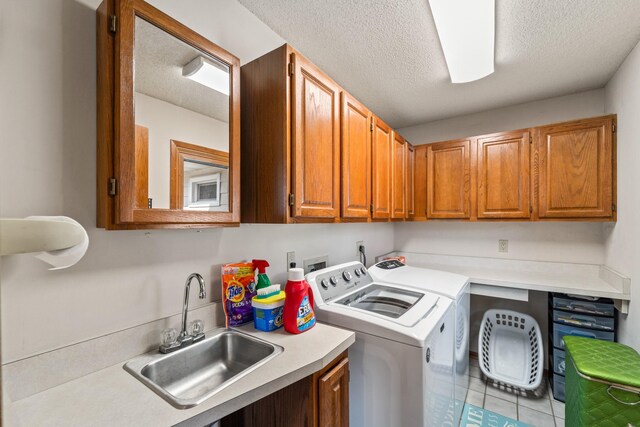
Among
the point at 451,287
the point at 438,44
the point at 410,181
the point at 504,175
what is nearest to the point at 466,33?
the point at 438,44

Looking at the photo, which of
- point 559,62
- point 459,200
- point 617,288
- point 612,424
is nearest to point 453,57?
point 559,62

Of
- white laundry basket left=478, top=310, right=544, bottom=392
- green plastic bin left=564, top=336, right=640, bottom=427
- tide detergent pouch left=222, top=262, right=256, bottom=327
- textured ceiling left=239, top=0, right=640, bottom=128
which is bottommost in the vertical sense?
white laundry basket left=478, top=310, right=544, bottom=392

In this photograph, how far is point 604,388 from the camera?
60.4 inches

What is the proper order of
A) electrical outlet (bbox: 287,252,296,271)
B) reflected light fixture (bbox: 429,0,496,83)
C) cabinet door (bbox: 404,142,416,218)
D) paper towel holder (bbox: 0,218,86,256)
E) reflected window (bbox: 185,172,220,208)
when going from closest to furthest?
paper towel holder (bbox: 0,218,86,256)
reflected window (bbox: 185,172,220,208)
reflected light fixture (bbox: 429,0,496,83)
electrical outlet (bbox: 287,252,296,271)
cabinet door (bbox: 404,142,416,218)

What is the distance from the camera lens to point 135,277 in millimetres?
1172

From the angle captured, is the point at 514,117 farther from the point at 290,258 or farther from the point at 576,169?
the point at 290,258

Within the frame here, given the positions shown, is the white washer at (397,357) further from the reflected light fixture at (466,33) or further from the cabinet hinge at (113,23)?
the reflected light fixture at (466,33)

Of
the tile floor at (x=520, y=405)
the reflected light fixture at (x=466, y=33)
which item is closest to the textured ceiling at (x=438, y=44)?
the reflected light fixture at (x=466, y=33)

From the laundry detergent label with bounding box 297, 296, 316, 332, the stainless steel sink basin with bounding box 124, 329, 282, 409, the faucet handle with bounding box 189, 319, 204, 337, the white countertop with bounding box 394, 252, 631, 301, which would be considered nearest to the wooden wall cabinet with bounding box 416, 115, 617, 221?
the white countertop with bounding box 394, 252, 631, 301

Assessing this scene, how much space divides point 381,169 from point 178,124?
4.73 ft

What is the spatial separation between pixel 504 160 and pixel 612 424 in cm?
182

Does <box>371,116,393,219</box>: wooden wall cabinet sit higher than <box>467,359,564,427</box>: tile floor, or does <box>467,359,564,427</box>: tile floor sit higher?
<box>371,116,393,219</box>: wooden wall cabinet

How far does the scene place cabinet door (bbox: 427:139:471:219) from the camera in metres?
2.71

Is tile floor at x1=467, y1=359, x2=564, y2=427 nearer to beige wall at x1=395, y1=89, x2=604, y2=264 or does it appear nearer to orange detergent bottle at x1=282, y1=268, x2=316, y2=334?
beige wall at x1=395, y1=89, x2=604, y2=264
